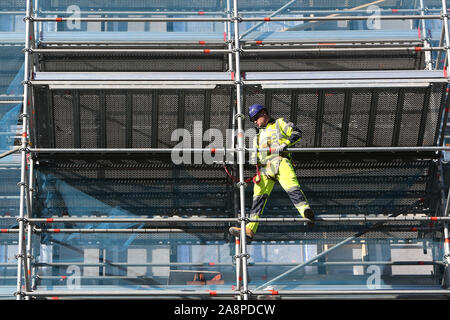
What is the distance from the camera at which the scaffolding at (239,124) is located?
1008 centimetres

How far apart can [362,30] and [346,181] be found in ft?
8.09

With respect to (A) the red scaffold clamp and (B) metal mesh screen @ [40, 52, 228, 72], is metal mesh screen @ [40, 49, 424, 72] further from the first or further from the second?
(A) the red scaffold clamp

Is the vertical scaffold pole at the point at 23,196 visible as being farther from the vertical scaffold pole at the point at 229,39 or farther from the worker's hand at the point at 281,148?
the worker's hand at the point at 281,148

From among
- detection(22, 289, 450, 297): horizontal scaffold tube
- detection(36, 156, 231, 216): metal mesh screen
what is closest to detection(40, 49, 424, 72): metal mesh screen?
detection(36, 156, 231, 216): metal mesh screen

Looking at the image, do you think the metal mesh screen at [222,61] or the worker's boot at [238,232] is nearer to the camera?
the worker's boot at [238,232]

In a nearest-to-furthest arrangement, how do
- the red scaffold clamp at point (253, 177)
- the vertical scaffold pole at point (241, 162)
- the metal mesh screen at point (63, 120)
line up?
1. the vertical scaffold pole at point (241, 162)
2. the red scaffold clamp at point (253, 177)
3. the metal mesh screen at point (63, 120)

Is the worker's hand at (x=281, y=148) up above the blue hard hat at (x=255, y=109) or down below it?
below

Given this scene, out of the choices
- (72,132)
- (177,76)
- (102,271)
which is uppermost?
(177,76)

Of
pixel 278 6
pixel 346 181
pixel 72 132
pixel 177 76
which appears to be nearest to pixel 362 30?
pixel 278 6

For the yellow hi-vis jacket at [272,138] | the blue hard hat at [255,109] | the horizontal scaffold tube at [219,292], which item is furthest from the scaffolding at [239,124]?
the yellow hi-vis jacket at [272,138]

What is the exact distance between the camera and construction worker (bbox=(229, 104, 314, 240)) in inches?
393

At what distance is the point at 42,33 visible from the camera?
11.9 m

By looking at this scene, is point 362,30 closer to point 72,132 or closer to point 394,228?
point 394,228

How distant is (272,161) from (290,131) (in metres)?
0.47
